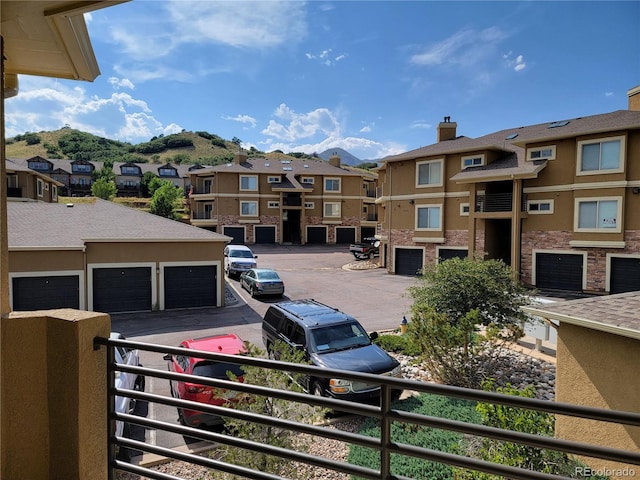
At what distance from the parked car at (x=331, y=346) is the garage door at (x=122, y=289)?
982 cm

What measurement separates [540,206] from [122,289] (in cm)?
2405

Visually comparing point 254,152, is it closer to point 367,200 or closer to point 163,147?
point 163,147

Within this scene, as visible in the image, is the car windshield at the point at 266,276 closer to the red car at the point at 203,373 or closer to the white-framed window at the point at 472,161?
the red car at the point at 203,373

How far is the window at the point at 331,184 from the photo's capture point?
162ft

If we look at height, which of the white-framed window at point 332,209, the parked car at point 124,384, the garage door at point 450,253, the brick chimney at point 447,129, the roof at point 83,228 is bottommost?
the parked car at point 124,384

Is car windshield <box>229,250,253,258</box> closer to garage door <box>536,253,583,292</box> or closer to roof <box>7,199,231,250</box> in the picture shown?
roof <box>7,199,231,250</box>

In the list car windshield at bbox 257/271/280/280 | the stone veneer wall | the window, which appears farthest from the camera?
the window

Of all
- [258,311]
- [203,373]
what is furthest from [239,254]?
[203,373]

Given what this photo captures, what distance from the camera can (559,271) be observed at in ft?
77.3

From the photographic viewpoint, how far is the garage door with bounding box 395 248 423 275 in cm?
3038

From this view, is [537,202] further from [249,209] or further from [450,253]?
[249,209]

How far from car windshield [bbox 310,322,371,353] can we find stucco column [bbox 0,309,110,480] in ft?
22.7

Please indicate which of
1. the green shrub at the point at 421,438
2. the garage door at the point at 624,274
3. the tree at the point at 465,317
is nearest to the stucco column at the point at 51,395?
the green shrub at the point at 421,438

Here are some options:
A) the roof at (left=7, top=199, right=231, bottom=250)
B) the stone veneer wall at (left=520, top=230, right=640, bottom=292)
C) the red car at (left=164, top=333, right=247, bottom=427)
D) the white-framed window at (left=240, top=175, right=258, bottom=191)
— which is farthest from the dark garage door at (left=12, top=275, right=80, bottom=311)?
the white-framed window at (left=240, top=175, right=258, bottom=191)
